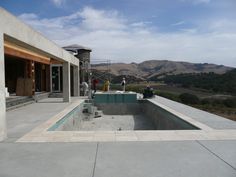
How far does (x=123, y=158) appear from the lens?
169 inches

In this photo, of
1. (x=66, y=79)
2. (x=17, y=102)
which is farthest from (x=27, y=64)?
(x=17, y=102)

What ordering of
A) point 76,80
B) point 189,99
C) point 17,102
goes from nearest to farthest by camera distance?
point 17,102 → point 76,80 → point 189,99

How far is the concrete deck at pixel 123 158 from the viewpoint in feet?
12.2

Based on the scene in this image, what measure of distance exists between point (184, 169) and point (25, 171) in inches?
94.9

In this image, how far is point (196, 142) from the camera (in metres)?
5.34

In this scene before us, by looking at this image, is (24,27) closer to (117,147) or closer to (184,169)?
(117,147)

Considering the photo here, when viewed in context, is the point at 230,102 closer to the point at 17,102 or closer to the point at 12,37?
the point at 17,102

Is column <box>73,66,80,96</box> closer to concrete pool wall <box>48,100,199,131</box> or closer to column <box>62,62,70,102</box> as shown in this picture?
concrete pool wall <box>48,100,199,131</box>

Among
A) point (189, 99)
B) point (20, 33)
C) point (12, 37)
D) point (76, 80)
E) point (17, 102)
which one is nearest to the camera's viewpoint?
point (12, 37)

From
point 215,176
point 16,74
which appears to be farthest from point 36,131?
point 16,74

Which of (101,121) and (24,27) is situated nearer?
(24,27)

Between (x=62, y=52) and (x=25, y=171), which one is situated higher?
(x=62, y=52)

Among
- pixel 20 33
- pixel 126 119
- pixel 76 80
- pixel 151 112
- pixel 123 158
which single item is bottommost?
pixel 126 119

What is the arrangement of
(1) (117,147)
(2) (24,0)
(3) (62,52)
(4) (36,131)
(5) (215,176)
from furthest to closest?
(3) (62,52)
(2) (24,0)
(4) (36,131)
(1) (117,147)
(5) (215,176)
